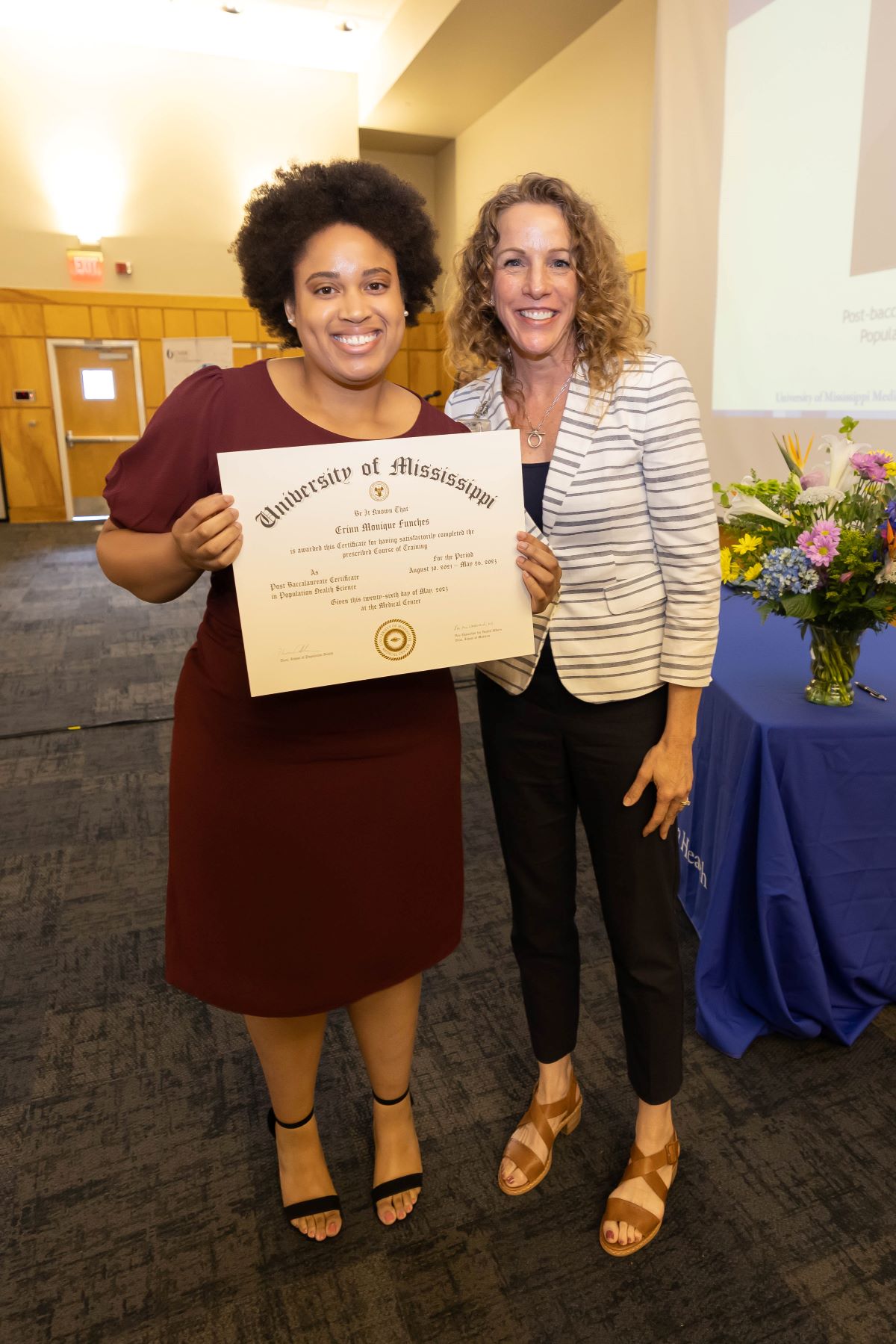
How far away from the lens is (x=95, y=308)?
9938 millimetres

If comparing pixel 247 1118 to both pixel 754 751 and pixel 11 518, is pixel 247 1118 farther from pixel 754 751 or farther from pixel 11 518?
pixel 11 518

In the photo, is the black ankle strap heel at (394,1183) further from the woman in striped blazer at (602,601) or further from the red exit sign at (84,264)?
the red exit sign at (84,264)

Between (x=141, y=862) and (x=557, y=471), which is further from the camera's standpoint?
(x=141, y=862)

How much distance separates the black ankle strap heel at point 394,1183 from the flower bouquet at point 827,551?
46.1 inches

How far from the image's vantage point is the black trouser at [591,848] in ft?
4.46

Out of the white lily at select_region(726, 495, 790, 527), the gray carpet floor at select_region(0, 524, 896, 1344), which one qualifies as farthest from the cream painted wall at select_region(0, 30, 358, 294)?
the white lily at select_region(726, 495, 790, 527)

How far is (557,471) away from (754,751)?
2.72 ft

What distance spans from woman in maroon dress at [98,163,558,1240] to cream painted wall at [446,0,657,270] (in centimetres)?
515

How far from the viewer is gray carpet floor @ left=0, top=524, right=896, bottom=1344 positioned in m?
1.37

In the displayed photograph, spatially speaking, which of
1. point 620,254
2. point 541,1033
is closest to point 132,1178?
point 541,1033

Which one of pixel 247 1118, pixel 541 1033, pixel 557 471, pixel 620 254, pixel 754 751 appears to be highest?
pixel 620 254

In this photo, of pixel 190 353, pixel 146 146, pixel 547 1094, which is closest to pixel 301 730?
pixel 547 1094
